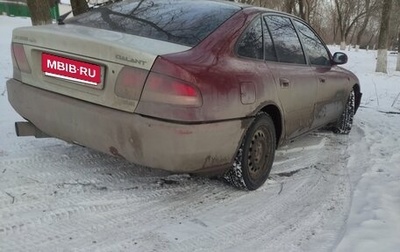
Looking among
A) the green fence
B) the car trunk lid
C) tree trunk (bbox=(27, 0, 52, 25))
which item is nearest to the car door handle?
the car trunk lid

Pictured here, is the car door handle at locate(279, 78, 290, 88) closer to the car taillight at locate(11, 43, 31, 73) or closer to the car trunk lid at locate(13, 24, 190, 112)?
the car trunk lid at locate(13, 24, 190, 112)

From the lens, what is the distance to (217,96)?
3.06m

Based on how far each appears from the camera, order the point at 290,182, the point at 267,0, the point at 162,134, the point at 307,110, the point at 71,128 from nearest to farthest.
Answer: the point at 162,134, the point at 71,128, the point at 290,182, the point at 307,110, the point at 267,0

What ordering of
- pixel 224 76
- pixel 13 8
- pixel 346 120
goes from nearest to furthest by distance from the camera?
1. pixel 224 76
2. pixel 346 120
3. pixel 13 8

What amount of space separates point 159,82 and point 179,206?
1004 mm

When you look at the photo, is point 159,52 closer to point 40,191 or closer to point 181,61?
point 181,61

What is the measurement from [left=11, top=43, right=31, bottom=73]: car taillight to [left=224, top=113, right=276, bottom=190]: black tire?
1.81m

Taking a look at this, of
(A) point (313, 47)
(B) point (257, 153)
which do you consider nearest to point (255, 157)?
(B) point (257, 153)

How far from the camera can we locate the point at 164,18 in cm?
351

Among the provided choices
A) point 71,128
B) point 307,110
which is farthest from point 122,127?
point 307,110

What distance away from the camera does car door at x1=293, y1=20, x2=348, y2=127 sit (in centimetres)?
479

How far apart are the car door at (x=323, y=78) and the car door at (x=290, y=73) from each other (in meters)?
0.16

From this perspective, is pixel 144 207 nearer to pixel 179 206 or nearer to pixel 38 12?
pixel 179 206

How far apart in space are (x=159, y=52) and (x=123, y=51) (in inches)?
9.5
